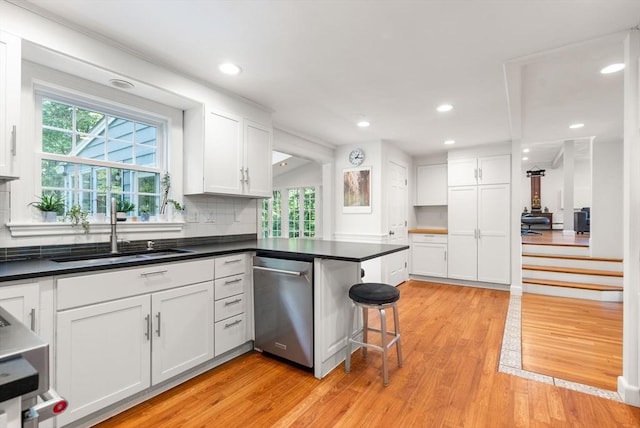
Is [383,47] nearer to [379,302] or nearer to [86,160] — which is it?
[379,302]

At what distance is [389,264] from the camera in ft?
16.2

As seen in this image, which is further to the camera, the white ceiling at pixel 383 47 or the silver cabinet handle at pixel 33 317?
the white ceiling at pixel 383 47

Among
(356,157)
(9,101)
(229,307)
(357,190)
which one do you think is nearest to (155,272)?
(229,307)

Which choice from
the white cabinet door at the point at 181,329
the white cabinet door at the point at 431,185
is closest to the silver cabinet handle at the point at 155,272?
the white cabinet door at the point at 181,329

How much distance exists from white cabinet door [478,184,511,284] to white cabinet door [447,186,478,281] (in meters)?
0.09

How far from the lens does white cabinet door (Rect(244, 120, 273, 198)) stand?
3045 millimetres

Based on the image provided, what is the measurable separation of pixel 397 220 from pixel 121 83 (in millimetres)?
4292

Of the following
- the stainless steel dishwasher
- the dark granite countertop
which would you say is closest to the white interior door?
the dark granite countertop

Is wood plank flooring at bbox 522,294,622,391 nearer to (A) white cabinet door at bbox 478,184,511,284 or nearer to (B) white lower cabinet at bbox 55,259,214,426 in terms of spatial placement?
(A) white cabinet door at bbox 478,184,511,284

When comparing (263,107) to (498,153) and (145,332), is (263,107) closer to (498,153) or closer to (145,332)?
(145,332)

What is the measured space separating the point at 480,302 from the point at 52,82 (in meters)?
5.10

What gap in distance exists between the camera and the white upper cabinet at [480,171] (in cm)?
485

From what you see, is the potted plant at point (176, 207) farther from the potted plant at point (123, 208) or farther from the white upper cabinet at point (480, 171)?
the white upper cabinet at point (480, 171)

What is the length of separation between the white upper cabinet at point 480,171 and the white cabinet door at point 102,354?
499 centimetres
